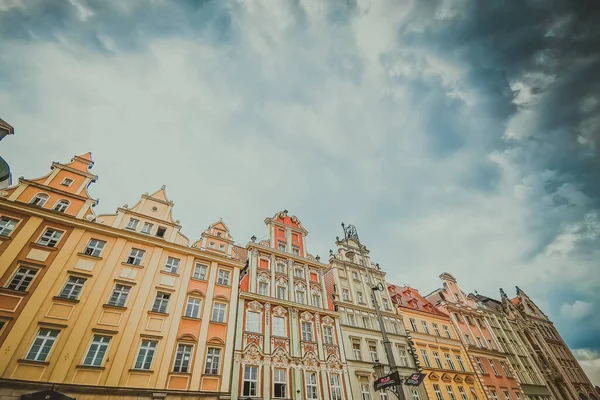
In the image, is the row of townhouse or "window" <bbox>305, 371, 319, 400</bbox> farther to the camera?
"window" <bbox>305, 371, 319, 400</bbox>

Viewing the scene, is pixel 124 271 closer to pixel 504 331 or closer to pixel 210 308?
pixel 210 308

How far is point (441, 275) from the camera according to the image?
149 feet

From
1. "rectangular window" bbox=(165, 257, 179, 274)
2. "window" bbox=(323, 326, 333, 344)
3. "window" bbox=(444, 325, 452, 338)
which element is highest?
"rectangular window" bbox=(165, 257, 179, 274)

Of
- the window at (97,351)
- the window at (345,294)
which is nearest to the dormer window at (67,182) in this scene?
the window at (97,351)

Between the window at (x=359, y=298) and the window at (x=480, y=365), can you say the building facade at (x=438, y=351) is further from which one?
the window at (x=359, y=298)

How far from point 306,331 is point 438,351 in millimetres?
18118

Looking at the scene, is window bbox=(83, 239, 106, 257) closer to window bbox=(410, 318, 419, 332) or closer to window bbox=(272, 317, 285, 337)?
window bbox=(272, 317, 285, 337)

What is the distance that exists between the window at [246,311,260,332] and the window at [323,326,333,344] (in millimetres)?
6531

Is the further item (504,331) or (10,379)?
(504,331)

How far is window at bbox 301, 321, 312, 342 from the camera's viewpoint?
82.8ft

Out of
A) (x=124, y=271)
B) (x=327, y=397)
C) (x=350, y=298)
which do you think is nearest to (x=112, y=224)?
(x=124, y=271)

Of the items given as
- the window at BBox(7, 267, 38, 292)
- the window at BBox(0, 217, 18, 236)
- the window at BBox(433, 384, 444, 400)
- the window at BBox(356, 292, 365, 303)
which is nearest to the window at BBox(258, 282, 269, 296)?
the window at BBox(356, 292, 365, 303)

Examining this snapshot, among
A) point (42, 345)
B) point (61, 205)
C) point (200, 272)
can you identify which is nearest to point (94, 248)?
point (61, 205)

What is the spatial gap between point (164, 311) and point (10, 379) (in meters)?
8.09
